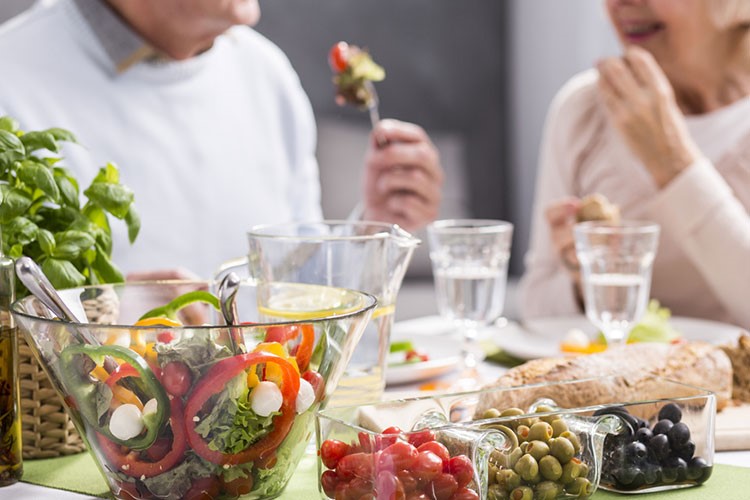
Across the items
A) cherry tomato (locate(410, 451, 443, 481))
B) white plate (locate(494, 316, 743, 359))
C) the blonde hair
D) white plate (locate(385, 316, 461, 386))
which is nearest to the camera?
cherry tomato (locate(410, 451, 443, 481))

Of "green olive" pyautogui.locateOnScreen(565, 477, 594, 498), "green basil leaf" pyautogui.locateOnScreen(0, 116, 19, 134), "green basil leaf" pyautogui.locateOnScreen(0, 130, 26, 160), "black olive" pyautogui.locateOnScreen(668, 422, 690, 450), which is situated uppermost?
"green basil leaf" pyautogui.locateOnScreen(0, 116, 19, 134)

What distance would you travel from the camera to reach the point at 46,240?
2.84ft

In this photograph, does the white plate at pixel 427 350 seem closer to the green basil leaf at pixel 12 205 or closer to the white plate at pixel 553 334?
the white plate at pixel 553 334

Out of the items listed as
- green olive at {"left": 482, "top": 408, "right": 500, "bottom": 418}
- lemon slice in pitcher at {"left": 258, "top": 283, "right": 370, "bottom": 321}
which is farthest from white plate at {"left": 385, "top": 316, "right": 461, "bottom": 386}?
green olive at {"left": 482, "top": 408, "right": 500, "bottom": 418}

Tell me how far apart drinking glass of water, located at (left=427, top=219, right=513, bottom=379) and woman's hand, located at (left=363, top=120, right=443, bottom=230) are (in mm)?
326

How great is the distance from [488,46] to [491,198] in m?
0.70

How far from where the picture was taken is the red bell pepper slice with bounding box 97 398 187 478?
Result: 0.70 metres

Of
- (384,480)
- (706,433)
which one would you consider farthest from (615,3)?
(384,480)

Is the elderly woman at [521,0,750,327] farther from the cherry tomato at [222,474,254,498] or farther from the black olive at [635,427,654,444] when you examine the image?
the cherry tomato at [222,474,254,498]

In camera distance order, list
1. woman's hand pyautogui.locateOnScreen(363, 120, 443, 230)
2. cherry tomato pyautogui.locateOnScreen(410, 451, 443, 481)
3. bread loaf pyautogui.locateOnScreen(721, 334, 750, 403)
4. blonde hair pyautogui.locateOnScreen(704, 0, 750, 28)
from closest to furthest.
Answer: cherry tomato pyautogui.locateOnScreen(410, 451, 443, 481)
bread loaf pyautogui.locateOnScreen(721, 334, 750, 403)
woman's hand pyautogui.locateOnScreen(363, 120, 443, 230)
blonde hair pyautogui.locateOnScreen(704, 0, 750, 28)

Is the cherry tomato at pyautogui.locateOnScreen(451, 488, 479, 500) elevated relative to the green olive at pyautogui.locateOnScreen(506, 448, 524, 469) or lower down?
lower down

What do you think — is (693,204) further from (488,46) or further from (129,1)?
(488,46)

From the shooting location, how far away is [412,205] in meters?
1.65

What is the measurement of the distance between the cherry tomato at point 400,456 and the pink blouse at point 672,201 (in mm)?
1194
